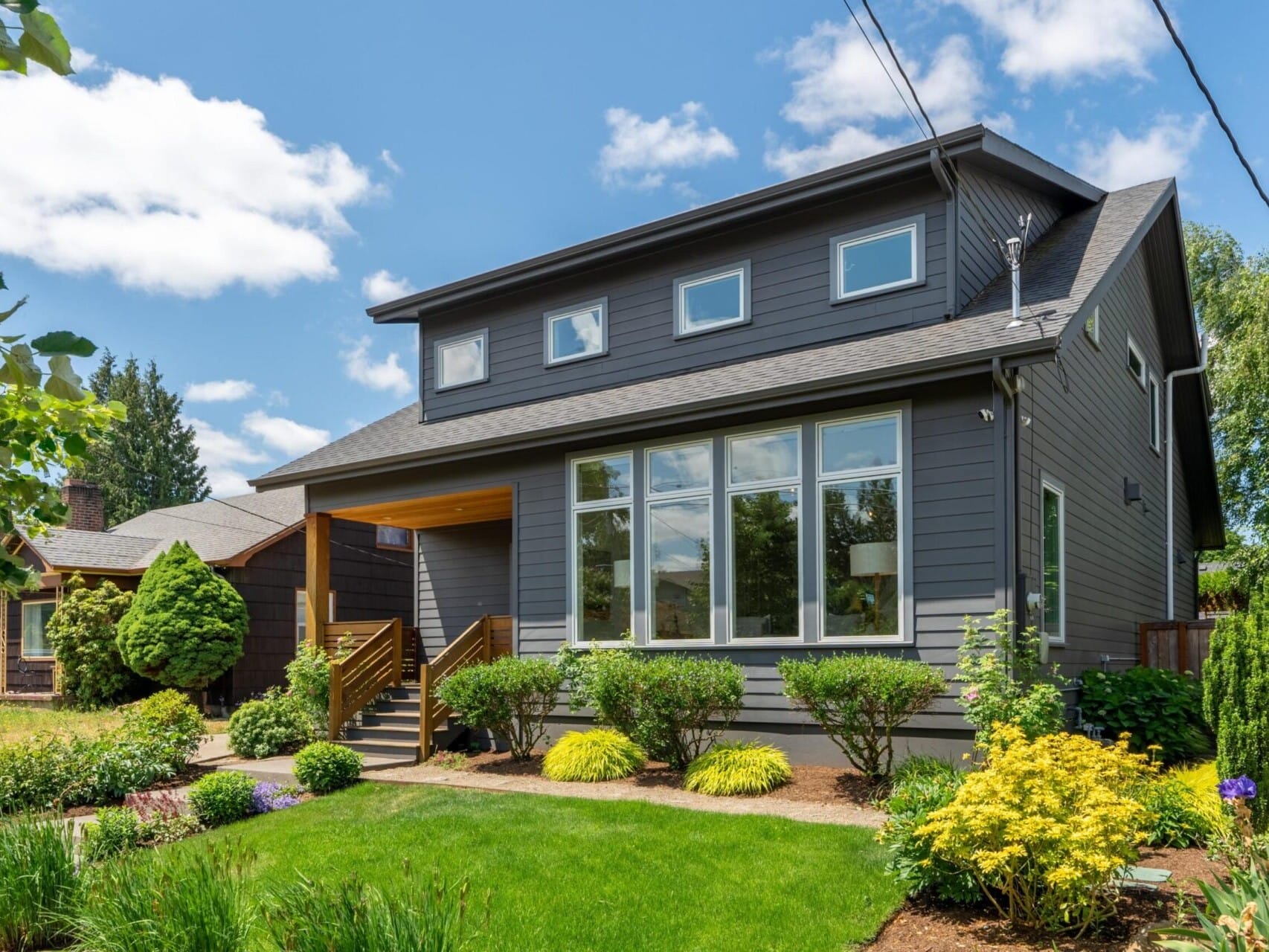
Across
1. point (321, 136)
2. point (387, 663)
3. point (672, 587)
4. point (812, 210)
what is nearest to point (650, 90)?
point (812, 210)

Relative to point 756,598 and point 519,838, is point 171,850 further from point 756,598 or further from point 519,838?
point 756,598

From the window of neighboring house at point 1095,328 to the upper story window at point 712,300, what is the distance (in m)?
3.55

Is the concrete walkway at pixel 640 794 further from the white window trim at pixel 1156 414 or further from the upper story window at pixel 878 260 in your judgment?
the white window trim at pixel 1156 414

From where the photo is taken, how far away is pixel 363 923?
3641mm

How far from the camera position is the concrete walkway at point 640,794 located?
759cm

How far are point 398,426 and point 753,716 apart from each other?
701 centimetres

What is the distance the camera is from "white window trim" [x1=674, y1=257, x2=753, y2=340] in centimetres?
1138

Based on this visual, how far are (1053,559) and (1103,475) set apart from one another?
8.24 ft

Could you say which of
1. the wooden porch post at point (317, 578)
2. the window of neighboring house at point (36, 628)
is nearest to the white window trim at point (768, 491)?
the wooden porch post at point (317, 578)

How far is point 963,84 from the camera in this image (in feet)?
24.4

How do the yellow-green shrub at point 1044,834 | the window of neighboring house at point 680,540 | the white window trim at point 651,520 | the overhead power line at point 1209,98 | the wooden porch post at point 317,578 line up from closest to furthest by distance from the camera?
the yellow-green shrub at point 1044,834 → the overhead power line at point 1209,98 → the white window trim at point 651,520 → the window of neighboring house at point 680,540 → the wooden porch post at point 317,578

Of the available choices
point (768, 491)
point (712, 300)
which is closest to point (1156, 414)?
point (712, 300)

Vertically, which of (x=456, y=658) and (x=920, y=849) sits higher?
(x=456, y=658)

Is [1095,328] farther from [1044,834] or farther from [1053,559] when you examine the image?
[1044,834]
